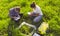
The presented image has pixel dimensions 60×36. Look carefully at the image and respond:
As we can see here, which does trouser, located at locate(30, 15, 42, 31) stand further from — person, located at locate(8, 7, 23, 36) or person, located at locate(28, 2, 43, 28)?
person, located at locate(8, 7, 23, 36)

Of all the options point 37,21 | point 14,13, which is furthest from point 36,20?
point 14,13

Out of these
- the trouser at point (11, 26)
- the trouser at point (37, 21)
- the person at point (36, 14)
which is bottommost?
the trouser at point (11, 26)

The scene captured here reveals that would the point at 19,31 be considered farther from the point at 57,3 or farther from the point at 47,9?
the point at 57,3

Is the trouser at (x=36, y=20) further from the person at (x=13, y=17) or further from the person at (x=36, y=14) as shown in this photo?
the person at (x=13, y=17)

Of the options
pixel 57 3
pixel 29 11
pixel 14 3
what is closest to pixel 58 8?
pixel 57 3

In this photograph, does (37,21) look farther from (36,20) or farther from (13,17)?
(13,17)

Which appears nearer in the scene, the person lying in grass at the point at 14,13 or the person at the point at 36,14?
the person lying in grass at the point at 14,13

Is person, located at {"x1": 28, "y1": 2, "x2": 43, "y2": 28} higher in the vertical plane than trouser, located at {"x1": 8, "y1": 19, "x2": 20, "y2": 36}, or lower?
higher

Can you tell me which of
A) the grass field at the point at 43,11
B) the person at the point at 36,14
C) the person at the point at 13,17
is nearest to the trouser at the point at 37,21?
the person at the point at 36,14

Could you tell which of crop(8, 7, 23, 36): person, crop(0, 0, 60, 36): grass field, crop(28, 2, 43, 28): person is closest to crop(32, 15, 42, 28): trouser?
crop(28, 2, 43, 28): person

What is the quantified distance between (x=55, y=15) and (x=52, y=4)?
0.75 m

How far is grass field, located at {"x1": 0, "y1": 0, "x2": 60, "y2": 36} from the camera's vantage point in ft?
24.9

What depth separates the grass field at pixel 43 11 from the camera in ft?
24.9

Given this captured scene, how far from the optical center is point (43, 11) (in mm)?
8352
